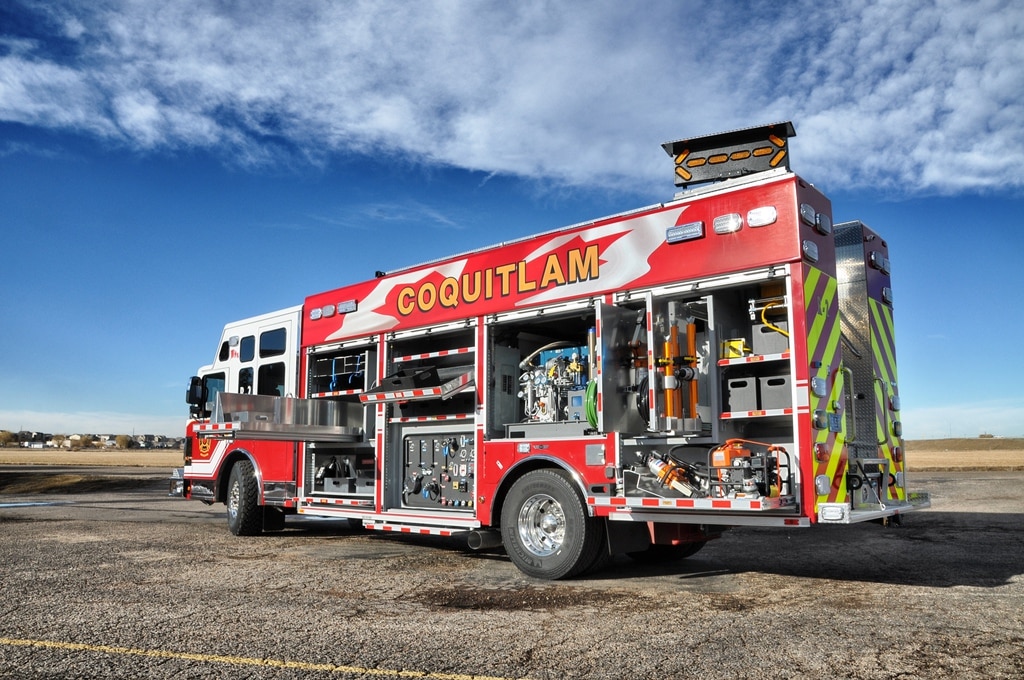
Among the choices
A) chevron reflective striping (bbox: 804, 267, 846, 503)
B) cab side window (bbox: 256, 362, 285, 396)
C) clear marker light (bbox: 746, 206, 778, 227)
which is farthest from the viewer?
cab side window (bbox: 256, 362, 285, 396)

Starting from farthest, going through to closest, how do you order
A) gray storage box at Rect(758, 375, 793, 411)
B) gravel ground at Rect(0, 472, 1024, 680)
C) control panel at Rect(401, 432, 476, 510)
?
control panel at Rect(401, 432, 476, 510), gray storage box at Rect(758, 375, 793, 411), gravel ground at Rect(0, 472, 1024, 680)

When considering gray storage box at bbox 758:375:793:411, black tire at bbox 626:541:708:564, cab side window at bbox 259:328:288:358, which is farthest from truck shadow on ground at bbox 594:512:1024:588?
cab side window at bbox 259:328:288:358

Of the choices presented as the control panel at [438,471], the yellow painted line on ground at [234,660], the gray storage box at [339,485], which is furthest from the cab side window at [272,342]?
the yellow painted line on ground at [234,660]

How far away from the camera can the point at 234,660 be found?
15.4ft

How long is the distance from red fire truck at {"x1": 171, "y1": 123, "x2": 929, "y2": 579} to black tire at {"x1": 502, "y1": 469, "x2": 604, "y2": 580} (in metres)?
0.02

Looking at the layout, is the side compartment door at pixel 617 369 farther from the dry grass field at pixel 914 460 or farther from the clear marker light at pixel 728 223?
the dry grass field at pixel 914 460

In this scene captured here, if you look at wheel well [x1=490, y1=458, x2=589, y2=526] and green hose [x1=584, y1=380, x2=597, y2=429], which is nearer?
green hose [x1=584, y1=380, x2=597, y2=429]

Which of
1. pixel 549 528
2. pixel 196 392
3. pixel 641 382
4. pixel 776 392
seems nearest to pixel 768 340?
pixel 776 392

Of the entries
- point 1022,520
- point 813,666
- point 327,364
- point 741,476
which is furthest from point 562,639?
point 1022,520

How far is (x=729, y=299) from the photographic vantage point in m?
7.43

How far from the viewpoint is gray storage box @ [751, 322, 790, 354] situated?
22.5 feet

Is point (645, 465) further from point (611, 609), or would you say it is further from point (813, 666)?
point (813, 666)

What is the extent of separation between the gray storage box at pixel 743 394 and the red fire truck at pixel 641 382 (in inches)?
0.5

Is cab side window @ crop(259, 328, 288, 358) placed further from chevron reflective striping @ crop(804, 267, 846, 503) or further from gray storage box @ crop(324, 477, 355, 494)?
chevron reflective striping @ crop(804, 267, 846, 503)
